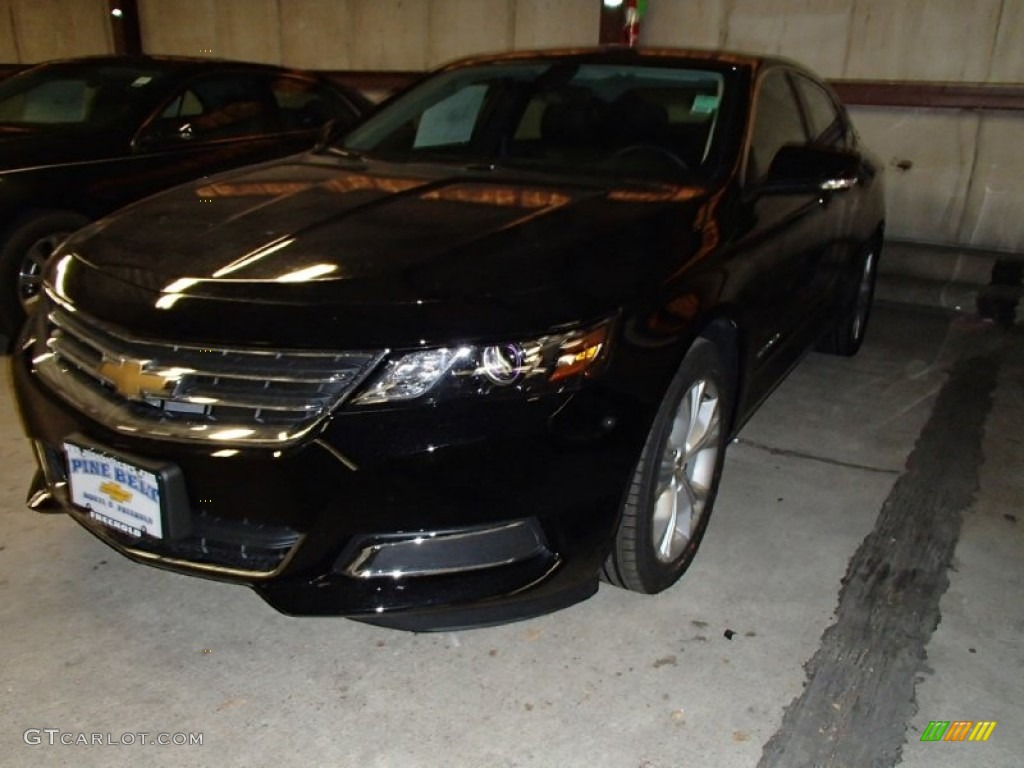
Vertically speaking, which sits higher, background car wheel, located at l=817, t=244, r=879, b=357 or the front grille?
the front grille

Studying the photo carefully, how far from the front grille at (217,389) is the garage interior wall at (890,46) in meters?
5.57

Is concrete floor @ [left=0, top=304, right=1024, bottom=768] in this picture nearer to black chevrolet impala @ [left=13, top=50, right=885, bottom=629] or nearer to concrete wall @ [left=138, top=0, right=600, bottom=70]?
black chevrolet impala @ [left=13, top=50, right=885, bottom=629]

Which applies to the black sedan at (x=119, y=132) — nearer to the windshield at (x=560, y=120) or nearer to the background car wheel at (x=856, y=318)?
the windshield at (x=560, y=120)

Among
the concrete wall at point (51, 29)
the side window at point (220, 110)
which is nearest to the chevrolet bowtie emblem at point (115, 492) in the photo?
the side window at point (220, 110)

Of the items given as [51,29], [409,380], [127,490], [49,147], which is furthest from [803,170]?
[51,29]

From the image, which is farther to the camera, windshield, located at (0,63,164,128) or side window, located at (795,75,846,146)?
windshield, located at (0,63,164,128)

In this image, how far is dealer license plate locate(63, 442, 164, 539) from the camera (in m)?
1.84

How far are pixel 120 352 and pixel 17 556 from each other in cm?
101

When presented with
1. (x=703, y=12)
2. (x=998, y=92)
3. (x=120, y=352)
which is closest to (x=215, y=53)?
(x=703, y=12)

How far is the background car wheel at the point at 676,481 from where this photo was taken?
2143mm

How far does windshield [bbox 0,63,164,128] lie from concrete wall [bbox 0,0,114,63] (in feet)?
15.4

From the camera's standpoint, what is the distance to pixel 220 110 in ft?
15.6

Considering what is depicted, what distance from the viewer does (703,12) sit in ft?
21.5

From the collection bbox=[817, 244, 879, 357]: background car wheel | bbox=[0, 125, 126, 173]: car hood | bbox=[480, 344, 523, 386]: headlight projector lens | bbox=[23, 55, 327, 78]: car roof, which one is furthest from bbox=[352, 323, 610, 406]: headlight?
bbox=[23, 55, 327, 78]: car roof
